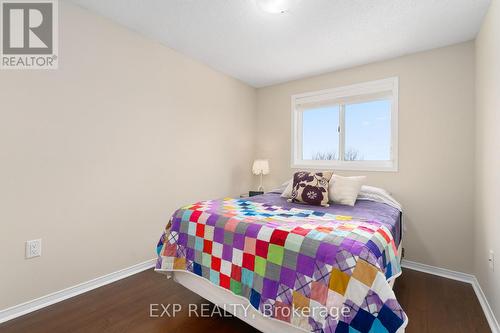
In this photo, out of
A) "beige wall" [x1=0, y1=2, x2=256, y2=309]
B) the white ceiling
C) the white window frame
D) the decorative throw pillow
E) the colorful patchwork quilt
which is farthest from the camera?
the white window frame

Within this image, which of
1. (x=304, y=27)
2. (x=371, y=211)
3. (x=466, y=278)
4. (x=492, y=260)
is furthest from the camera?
(x=466, y=278)

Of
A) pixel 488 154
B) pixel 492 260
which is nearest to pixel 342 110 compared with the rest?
pixel 488 154

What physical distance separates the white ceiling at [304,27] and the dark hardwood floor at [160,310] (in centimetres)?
238

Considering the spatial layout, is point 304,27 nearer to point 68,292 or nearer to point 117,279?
point 117,279

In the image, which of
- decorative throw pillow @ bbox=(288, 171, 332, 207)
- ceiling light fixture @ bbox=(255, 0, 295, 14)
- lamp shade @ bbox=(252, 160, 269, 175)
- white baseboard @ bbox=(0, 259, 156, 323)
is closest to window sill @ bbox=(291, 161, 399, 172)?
lamp shade @ bbox=(252, 160, 269, 175)

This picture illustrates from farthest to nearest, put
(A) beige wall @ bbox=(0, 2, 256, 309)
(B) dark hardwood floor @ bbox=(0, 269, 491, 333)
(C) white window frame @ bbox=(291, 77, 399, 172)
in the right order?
(C) white window frame @ bbox=(291, 77, 399, 172), (A) beige wall @ bbox=(0, 2, 256, 309), (B) dark hardwood floor @ bbox=(0, 269, 491, 333)

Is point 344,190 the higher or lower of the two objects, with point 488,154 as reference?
lower

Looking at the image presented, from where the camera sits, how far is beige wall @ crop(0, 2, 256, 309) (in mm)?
1731

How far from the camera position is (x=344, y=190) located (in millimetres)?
2383

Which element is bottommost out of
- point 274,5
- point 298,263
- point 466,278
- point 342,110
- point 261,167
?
point 466,278

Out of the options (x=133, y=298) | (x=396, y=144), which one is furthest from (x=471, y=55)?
(x=133, y=298)

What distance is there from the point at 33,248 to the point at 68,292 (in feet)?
1.56

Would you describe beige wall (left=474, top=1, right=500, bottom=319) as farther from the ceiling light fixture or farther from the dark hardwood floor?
the ceiling light fixture

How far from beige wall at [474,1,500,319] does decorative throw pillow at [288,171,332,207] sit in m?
1.20
